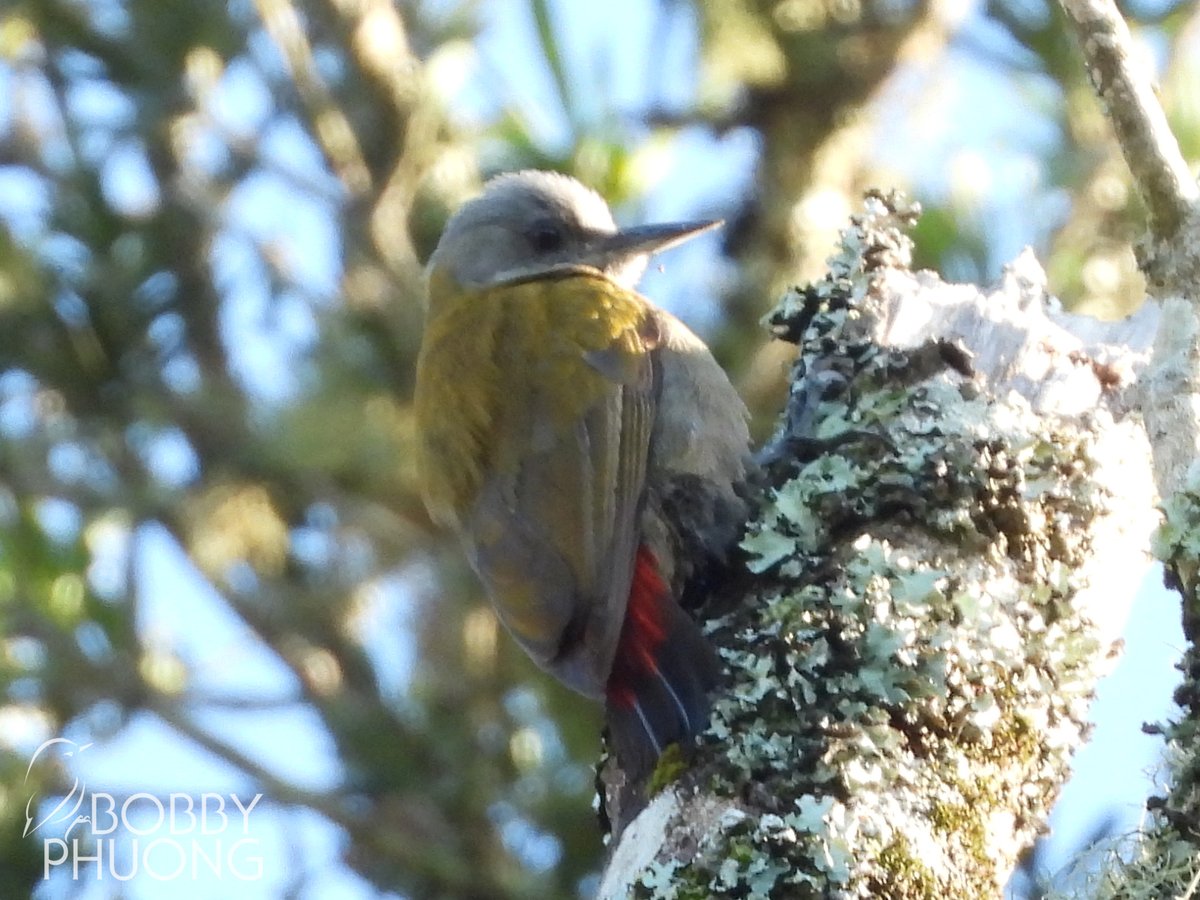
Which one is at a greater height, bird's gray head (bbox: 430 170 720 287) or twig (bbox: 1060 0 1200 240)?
twig (bbox: 1060 0 1200 240)

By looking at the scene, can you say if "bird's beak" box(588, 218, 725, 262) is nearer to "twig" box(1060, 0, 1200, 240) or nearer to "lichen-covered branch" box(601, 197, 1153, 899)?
"lichen-covered branch" box(601, 197, 1153, 899)

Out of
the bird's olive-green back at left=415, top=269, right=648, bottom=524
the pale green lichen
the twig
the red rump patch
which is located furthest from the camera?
the bird's olive-green back at left=415, top=269, right=648, bottom=524

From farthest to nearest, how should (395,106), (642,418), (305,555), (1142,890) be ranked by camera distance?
(305,555)
(395,106)
(642,418)
(1142,890)

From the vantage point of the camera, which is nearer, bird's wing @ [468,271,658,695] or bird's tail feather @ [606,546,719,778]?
bird's tail feather @ [606,546,719,778]

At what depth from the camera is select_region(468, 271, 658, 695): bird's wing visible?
2891 millimetres

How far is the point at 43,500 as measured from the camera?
15.3 ft

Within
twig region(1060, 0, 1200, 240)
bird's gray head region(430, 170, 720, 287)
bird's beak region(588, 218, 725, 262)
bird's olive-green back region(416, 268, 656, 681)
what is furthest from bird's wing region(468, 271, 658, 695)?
twig region(1060, 0, 1200, 240)

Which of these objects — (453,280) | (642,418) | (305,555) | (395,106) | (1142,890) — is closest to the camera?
(1142,890)

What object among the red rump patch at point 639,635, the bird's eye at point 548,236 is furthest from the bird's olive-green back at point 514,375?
the red rump patch at point 639,635

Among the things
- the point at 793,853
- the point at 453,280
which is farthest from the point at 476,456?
the point at 793,853

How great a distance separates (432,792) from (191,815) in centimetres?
61

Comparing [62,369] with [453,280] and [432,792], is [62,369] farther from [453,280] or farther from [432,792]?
[432,792]

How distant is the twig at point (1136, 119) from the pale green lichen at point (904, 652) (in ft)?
1.44

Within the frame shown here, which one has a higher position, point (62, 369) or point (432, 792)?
point (62, 369)
